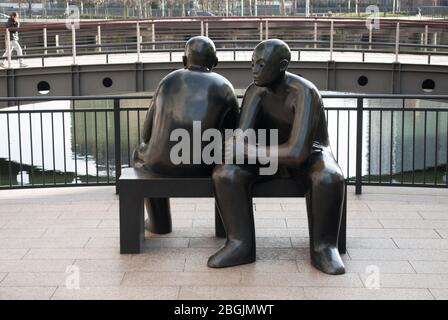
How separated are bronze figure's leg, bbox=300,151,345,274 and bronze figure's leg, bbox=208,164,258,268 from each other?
483 millimetres

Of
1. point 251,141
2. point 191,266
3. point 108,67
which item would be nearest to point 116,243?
point 191,266

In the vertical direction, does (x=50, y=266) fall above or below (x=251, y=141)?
below

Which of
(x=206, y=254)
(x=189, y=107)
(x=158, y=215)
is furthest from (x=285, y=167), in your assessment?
(x=158, y=215)

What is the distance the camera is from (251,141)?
231 inches

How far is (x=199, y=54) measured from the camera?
614 cm

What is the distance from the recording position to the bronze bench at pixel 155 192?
6059 mm

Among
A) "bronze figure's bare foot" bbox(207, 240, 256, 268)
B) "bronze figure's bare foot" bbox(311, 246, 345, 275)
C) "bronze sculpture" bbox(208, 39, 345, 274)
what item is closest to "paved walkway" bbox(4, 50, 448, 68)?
"bronze sculpture" bbox(208, 39, 345, 274)

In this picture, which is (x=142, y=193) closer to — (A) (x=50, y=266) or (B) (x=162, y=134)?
(B) (x=162, y=134)

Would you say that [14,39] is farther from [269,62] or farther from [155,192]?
[269,62]

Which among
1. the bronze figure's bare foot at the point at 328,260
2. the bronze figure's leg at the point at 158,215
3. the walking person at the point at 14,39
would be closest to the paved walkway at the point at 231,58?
the walking person at the point at 14,39

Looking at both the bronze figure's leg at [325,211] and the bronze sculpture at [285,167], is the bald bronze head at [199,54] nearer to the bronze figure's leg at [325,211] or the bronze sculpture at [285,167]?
the bronze sculpture at [285,167]

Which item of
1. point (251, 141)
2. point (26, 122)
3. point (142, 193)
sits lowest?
point (26, 122)

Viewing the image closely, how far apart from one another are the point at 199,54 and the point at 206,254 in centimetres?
166
